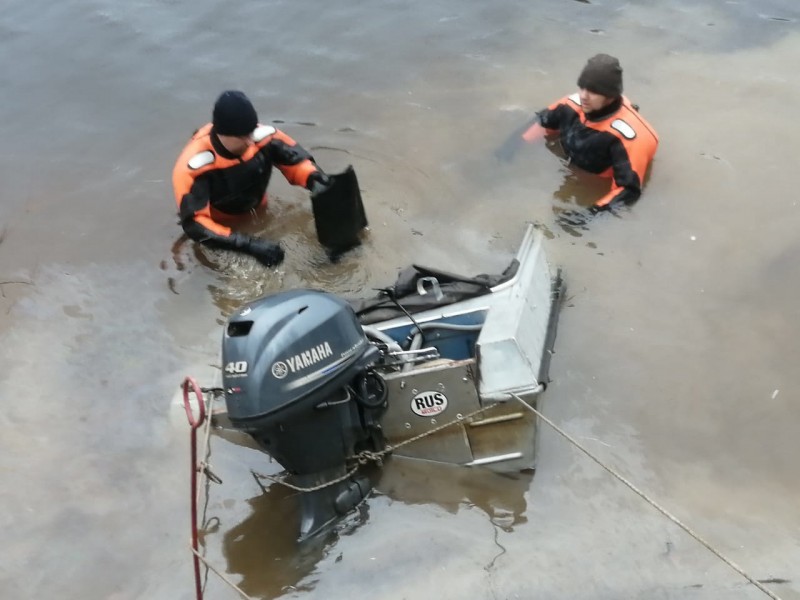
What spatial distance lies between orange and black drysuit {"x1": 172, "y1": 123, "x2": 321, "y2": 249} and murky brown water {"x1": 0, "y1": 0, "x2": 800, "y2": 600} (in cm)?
33

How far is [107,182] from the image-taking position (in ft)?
21.2

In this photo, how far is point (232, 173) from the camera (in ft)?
17.8

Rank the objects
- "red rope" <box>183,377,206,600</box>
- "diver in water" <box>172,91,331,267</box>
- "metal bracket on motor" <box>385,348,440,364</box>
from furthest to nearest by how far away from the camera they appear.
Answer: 1. "diver in water" <box>172,91,331,267</box>
2. "metal bracket on motor" <box>385,348,440,364</box>
3. "red rope" <box>183,377,206,600</box>

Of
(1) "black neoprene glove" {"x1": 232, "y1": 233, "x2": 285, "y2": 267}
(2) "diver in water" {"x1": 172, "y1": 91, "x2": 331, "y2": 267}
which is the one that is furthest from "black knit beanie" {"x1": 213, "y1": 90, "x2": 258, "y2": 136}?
(1) "black neoprene glove" {"x1": 232, "y1": 233, "x2": 285, "y2": 267}

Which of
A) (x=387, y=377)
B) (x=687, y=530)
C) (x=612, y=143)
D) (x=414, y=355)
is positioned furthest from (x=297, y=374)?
(x=612, y=143)

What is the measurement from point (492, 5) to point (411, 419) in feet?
19.5

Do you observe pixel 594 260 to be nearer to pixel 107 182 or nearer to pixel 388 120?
pixel 388 120

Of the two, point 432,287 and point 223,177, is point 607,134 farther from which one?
Answer: point 223,177

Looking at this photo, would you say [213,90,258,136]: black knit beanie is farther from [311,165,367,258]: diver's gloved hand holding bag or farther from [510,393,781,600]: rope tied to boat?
[510,393,781,600]: rope tied to boat

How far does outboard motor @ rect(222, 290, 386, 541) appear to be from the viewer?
3314mm

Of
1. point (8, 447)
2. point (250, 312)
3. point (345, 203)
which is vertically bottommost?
point (8, 447)

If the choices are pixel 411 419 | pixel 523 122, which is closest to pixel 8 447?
pixel 411 419

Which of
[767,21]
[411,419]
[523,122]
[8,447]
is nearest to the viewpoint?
[411,419]

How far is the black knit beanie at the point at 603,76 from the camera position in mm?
5641
